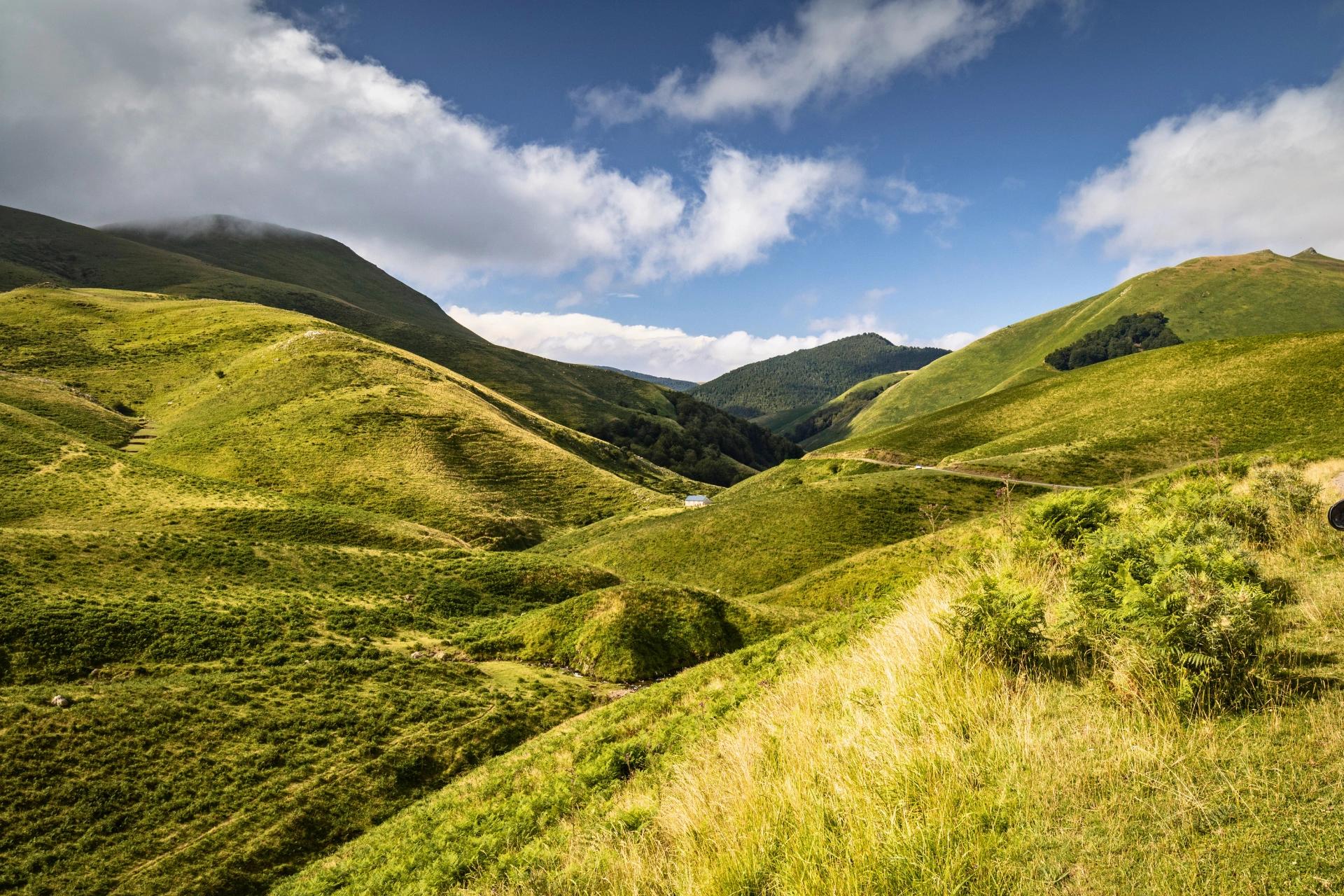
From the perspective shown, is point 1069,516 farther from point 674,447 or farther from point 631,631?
point 674,447

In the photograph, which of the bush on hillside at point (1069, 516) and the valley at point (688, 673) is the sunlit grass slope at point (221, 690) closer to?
the valley at point (688, 673)

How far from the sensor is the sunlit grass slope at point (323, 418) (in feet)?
Result: 202

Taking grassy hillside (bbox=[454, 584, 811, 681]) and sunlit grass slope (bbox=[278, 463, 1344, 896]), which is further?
grassy hillside (bbox=[454, 584, 811, 681])

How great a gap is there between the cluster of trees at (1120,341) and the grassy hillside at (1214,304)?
3.32 m

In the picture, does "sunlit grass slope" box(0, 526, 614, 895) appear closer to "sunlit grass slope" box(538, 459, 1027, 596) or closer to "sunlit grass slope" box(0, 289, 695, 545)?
"sunlit grass slope" box(538, 459, 1027, 596)

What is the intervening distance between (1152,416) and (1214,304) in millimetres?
138837

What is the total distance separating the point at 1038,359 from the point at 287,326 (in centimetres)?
20238

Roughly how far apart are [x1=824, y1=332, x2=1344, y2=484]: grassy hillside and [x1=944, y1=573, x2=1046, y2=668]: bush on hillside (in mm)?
44065

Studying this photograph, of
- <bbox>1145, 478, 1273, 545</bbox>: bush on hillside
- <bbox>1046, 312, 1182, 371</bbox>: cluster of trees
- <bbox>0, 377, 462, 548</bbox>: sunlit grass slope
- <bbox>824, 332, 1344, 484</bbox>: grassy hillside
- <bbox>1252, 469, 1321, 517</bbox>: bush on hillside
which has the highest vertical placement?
<bbox>1046, 312, 1182, 371</bbox>: cluster of trees

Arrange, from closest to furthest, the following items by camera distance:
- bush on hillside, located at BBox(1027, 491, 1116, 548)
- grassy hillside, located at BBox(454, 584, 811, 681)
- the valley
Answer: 1. the valley
2. bush on hillside, located at BBox(1027, 491, 1116, 548)
3. grassy hillside, located at BBox(454, 584, 811, 681)

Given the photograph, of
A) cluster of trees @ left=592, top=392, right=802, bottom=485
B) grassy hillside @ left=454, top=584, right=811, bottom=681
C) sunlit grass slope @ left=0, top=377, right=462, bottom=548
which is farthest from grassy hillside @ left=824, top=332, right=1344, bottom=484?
cluster of trees @ left=592, top=392, right=802, bottom=485

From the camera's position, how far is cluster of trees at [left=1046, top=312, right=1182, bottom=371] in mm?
152250

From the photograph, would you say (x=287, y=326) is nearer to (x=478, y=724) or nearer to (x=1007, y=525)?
(x=478, y=724)

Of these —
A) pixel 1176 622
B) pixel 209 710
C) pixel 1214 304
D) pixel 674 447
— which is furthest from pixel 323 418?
pixel 1214 304
